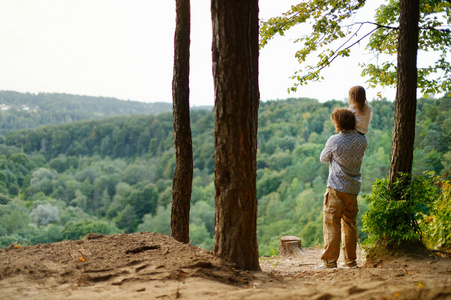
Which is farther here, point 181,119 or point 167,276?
point 181,119

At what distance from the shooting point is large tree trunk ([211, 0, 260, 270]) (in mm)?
3348

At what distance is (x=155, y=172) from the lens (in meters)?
55.8

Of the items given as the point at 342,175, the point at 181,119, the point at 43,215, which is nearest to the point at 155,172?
the point at 43,215

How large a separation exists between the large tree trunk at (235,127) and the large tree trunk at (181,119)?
1.80 m

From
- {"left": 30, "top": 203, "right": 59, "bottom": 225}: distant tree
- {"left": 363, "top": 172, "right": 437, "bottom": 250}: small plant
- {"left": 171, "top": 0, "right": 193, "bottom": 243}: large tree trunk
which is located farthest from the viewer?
{"left": 30, "top": 203, "right": 59, "bottom": 225}: distant tree

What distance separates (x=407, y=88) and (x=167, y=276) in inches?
147

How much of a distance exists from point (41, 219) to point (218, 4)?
96.7ft

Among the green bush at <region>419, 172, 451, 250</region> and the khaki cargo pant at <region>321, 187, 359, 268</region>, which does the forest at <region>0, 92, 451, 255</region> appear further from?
the green bush at <region>419, 172, 451, 250</region>

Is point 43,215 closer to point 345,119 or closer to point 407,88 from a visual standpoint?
point 345,119

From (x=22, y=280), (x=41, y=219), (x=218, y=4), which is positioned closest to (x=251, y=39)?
(x=218, y=4)

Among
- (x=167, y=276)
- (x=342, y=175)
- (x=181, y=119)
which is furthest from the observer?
(x=181, y=119)

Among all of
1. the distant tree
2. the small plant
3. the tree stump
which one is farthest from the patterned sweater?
the distant tree

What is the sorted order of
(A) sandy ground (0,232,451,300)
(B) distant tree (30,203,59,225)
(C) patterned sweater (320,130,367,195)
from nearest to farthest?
(A) sandy ground (0,232,451,300) < (C) patterned sweater (320,130,367,195) < (B) distant tree (30,203,59,225)

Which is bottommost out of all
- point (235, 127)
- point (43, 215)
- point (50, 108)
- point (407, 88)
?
point (43, 215)
